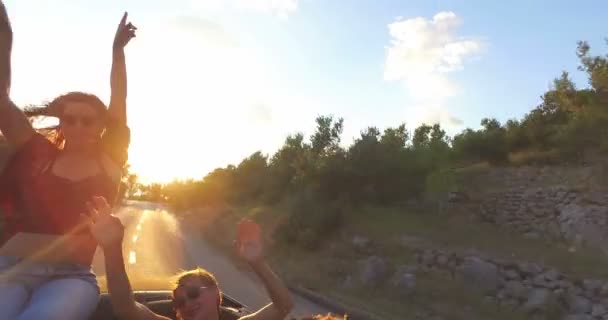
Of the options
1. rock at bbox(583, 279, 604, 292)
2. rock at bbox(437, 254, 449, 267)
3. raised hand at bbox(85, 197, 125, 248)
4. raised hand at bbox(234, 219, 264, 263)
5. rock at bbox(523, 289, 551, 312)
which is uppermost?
raised hand at bbox(85, 197, 125, 248)

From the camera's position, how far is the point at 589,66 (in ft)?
82.6

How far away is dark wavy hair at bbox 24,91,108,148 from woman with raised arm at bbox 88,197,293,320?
1.86ft

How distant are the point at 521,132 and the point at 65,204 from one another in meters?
38.4

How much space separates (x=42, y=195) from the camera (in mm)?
2883

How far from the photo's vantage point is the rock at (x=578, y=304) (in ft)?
46.9

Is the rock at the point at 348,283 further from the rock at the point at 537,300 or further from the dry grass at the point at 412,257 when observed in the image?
A: the rock at the point at 537,300

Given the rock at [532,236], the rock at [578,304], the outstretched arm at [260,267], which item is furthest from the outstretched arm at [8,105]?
the rock at [532,236]

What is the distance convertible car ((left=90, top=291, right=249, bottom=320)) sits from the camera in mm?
3256

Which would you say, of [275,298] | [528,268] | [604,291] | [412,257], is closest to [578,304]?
[604,291]

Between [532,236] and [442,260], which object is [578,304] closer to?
[442,260]

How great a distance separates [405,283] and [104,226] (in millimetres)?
14204

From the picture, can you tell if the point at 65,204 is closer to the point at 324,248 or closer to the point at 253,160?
the point at 324,248

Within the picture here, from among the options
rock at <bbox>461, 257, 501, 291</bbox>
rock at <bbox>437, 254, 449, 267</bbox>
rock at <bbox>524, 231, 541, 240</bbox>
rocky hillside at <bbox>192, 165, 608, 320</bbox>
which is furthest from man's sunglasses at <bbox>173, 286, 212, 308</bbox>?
rock at <bbox>524, 231, 541, 240</bbox>

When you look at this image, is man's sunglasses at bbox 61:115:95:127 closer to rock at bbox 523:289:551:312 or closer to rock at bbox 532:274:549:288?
rock at bbox 523:289:551:312
